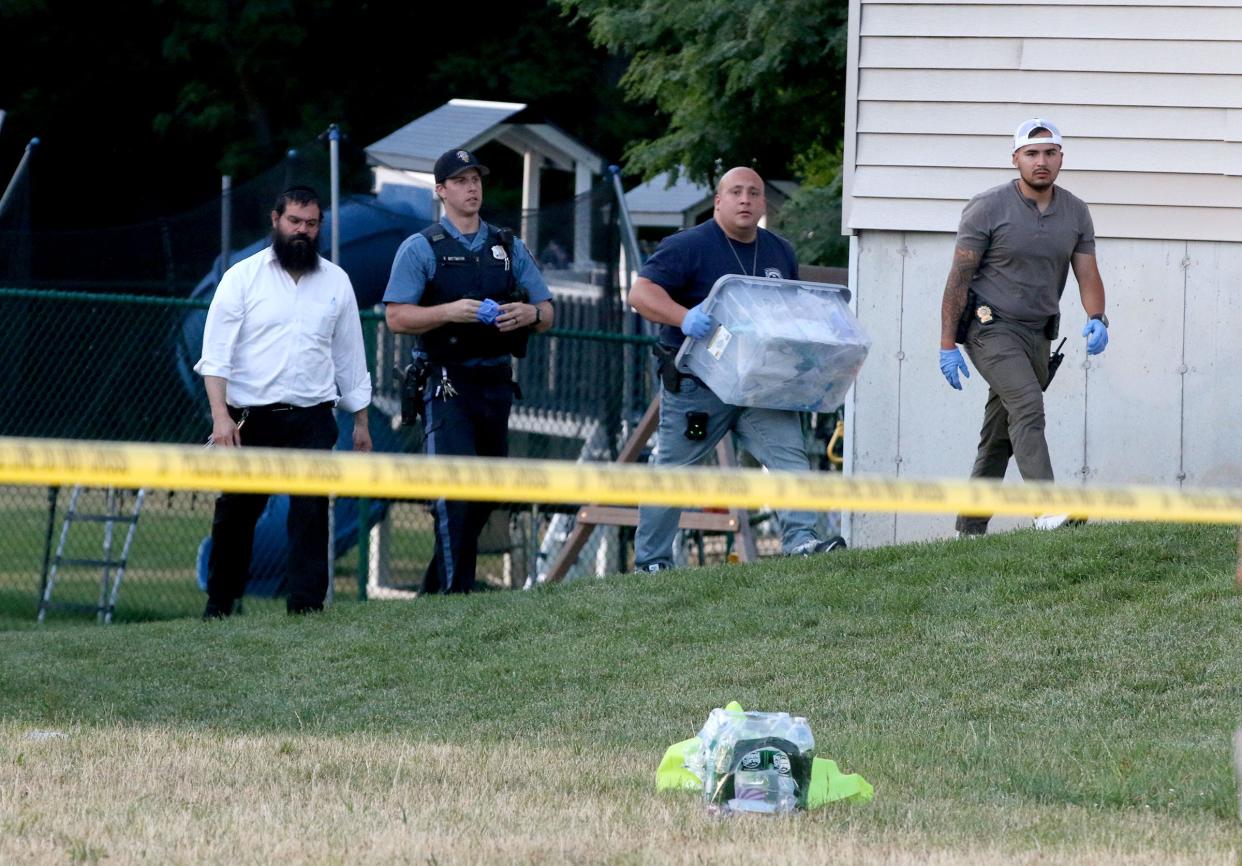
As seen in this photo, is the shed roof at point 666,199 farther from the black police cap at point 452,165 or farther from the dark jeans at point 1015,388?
the dark jeans at point 1015,388

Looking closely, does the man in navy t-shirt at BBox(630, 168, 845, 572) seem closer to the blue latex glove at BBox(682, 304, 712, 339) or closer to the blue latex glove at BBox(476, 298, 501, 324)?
the blue latex glove at BBox(682, 304, 712, 339)

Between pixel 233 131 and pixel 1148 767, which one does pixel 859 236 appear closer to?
pixel 1148 767

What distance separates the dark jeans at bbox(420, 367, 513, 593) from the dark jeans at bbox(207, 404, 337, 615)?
47 cm

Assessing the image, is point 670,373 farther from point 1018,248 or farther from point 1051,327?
point 1051,327

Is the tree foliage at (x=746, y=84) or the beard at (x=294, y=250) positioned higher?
the tree foliage at (x=746, y=84)

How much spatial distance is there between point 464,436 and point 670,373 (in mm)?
992

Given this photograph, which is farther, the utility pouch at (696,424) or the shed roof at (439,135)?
the shed roof at (439,135)

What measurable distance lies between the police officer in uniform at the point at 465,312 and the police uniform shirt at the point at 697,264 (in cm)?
65

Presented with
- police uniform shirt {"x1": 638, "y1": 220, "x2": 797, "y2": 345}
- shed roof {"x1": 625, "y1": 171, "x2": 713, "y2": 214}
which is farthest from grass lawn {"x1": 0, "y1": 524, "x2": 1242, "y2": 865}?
shed roof {"x1": 625, "y1": 171, "x2": 713, "y2": 214}

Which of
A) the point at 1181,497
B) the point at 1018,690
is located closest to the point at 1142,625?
the point at 1018,690

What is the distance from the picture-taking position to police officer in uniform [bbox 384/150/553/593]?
339 inches

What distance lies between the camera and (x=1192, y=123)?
31.7 ft

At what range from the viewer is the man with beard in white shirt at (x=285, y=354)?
325 inches

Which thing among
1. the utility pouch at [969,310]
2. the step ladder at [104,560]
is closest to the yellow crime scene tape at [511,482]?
the utility pouch at [969,310]
